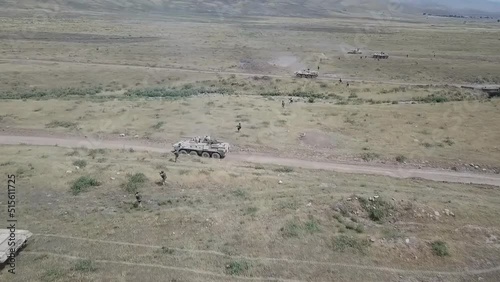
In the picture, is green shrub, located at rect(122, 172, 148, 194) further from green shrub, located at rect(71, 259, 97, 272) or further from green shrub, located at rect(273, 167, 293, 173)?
green shrub, located at rect(273, 167, 293, 173)

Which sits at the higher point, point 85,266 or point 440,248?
point 440,248

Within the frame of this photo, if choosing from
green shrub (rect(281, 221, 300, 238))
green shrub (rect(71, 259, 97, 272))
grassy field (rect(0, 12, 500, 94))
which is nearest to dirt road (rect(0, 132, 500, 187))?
green shrub (rect(281, 221, 300, 238))

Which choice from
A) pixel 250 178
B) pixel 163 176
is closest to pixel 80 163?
pixel 163 176

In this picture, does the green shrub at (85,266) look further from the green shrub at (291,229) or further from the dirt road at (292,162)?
the dirt road at (292,162)

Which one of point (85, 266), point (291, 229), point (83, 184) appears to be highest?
point (291, 229)

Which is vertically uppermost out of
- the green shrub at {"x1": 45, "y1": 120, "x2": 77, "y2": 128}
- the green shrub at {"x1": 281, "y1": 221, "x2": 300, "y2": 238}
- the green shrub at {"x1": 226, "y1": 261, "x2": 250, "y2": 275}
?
the green shrub at {"x1": 281, "y1": 221, "x2": 300, "y2": 238}

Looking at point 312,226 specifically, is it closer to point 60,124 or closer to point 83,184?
point 83,184
